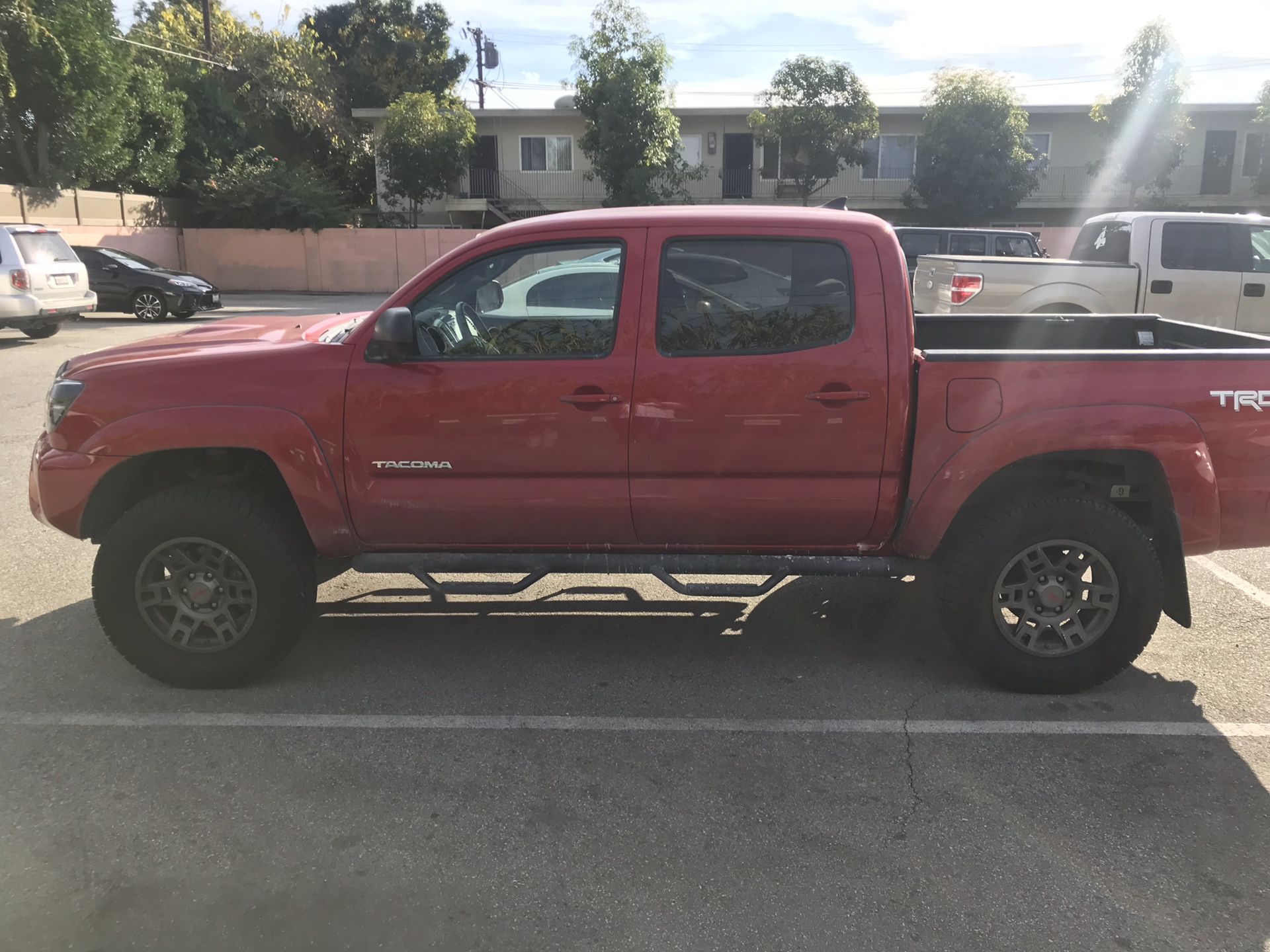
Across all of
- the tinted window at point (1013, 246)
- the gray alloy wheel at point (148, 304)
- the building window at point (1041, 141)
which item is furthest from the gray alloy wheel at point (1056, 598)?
the building window at point (1041, 141)

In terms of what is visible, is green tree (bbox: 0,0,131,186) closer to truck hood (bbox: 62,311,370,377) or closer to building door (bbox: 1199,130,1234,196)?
truck hood (bbox: 62,311,370,377)

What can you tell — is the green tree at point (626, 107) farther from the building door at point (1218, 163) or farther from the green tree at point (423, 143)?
the building door at point (1218, 163)

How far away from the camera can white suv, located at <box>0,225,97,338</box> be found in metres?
14.4

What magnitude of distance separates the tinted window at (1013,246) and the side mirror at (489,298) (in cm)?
1507

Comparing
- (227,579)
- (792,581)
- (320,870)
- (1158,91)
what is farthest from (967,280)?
(1158,91)

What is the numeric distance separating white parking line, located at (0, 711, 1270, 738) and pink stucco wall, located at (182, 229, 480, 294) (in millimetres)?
27428

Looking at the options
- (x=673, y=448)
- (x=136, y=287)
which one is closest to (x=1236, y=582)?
(x=673, y=448)

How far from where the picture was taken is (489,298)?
4.16m

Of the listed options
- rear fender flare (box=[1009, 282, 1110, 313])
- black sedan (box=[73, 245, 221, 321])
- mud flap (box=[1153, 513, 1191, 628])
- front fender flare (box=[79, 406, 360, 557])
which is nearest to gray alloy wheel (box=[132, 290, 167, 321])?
black sedan (box=[73, 245, 221, 321])

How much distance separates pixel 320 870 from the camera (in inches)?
119

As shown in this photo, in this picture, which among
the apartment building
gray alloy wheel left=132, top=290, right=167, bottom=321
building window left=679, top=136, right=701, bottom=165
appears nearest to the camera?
gray alloy wheel left=132, top=290, right=167, bottom=321

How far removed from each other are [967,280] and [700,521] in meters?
6.78

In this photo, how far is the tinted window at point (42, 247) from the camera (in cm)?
1476

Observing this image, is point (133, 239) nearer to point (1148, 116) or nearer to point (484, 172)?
point (484, 172)
